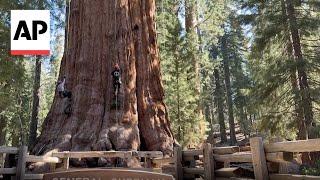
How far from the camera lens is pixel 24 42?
12.6 meters

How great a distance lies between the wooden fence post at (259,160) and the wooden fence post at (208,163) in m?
1.86

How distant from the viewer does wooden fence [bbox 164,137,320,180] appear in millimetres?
5623

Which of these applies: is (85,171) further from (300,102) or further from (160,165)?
(300,102)

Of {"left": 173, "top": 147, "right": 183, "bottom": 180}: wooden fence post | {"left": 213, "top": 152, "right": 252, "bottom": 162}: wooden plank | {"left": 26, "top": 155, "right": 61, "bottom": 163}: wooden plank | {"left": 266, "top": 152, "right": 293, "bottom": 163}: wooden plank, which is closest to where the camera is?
{"left": 266, "top": 152, "right": 293, "bottom": 163}: wooden plank

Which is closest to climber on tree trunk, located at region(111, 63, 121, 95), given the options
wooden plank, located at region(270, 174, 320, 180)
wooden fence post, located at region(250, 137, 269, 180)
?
wooden fence post, located at region(250, 137, 269, 180)

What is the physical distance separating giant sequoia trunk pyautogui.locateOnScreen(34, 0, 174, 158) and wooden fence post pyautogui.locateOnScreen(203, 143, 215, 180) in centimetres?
395

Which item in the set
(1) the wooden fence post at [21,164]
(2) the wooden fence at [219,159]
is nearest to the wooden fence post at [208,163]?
(2) the wooden fence at [219,159]

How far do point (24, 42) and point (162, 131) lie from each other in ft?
16.7

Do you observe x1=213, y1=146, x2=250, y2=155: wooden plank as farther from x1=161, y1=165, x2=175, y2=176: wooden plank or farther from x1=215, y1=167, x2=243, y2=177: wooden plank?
x1=161, y1=165, x2=175, y2=176: wooden plank

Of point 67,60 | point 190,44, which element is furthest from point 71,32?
point 190,44

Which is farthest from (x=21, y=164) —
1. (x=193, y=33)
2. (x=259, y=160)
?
(x=193, y=33)

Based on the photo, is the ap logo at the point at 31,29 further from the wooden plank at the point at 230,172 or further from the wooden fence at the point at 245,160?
the wooden plank at the point at 230,172

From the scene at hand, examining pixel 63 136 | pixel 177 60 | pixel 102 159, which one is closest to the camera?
pixel 102 159

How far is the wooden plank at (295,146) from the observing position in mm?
5062
